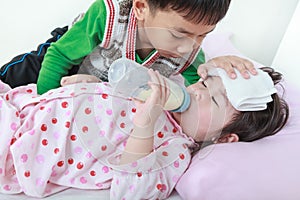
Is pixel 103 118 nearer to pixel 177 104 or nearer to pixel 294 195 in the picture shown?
pixel 177 104

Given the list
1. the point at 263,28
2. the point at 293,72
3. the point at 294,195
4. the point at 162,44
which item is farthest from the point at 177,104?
the point at 263,28

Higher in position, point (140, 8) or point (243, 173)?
point (140, 8)

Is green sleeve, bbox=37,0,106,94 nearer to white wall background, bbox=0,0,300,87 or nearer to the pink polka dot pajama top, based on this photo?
the pink polka dot pajama top

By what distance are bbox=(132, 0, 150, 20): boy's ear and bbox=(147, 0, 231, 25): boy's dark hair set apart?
0.06 meters

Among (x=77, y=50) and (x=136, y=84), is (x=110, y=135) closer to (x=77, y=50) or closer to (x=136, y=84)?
(x=136, y=84)

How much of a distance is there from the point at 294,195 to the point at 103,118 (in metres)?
0.39

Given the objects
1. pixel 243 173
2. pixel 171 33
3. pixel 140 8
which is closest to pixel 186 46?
pixel 171 33

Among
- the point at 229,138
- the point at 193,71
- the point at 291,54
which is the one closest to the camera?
the point at 229,138

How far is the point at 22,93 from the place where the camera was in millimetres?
957

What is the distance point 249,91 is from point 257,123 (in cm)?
9

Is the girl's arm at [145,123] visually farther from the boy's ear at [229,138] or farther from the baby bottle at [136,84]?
the boy's ear at [229,138]

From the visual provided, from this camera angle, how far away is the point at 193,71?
1051 mm

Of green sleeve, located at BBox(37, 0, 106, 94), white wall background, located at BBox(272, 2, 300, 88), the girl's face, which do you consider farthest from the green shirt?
white wall background, located at BBox(272, 2, 300, 88)

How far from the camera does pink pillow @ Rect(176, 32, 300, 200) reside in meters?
0.81
